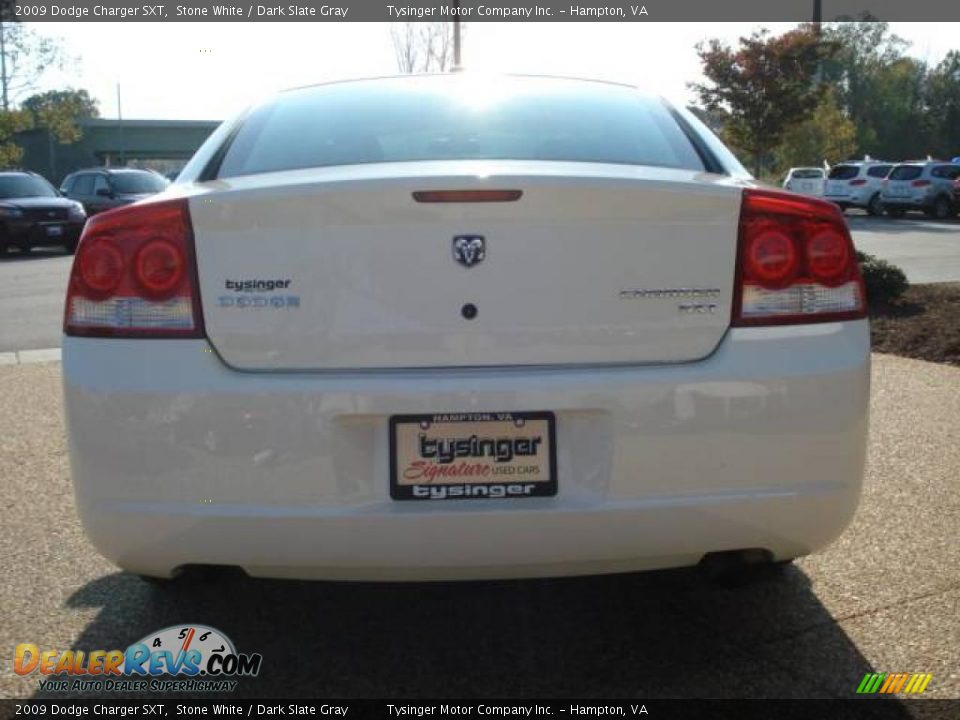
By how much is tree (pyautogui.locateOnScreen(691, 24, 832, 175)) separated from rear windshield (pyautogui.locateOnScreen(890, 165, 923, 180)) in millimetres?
4549

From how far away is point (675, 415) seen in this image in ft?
8.43

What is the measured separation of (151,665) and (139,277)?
1.13 metres

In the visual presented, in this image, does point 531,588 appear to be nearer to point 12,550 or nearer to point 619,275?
point 619,275

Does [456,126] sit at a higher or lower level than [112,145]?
higher

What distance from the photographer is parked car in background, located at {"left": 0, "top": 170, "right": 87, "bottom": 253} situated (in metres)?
20.5

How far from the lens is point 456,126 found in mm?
3373

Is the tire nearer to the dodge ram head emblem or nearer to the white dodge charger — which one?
the white dodge charger

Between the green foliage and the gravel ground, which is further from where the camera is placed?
the green foliage

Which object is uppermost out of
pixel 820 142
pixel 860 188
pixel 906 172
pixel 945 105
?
pixel 945 105

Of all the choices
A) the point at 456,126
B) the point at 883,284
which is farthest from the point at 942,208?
the point at 456,126

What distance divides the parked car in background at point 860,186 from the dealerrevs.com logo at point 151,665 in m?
34.1

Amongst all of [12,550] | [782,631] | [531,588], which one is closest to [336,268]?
[531,588]

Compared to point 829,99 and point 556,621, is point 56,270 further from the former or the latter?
point 829,99

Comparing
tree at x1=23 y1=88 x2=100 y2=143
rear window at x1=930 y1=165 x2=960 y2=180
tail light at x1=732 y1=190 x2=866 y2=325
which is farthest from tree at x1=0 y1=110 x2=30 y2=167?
tail light at x1=732 y1=190 x2=866 y2=325
